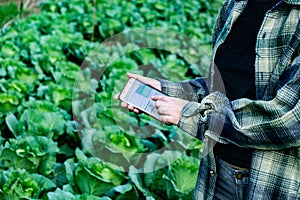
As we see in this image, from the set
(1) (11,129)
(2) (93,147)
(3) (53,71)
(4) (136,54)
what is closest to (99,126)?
(2) (93,147)

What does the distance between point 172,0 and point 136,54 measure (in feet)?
7.98

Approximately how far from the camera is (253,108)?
1.70 m

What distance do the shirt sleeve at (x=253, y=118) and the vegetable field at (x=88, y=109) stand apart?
1107 millimetres

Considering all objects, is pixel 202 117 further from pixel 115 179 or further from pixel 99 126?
pixel 99 126

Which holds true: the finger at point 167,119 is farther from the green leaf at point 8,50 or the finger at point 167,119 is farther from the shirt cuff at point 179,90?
the green leaf at point 8,50

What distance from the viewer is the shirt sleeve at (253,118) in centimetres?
161

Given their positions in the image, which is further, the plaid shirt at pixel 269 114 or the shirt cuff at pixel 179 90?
the shirt cuff at pixel 179 90

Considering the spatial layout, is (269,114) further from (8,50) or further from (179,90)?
(8,50)

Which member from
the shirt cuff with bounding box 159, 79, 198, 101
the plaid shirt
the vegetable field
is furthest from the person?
the vegetable field

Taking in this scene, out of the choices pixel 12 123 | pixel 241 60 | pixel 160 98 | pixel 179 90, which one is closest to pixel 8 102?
pixel 12 123

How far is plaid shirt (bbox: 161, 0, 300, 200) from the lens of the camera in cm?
163

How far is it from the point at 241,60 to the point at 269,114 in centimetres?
22

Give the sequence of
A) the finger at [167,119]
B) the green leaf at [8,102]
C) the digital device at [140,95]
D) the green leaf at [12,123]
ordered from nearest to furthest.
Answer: the finger at [167,119] → the digital device at [140,95] → the green leaf at [12,123] → the green leaf at [8,102]

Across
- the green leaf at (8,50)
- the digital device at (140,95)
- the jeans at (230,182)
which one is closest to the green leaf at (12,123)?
the green leaf at (8,50)
